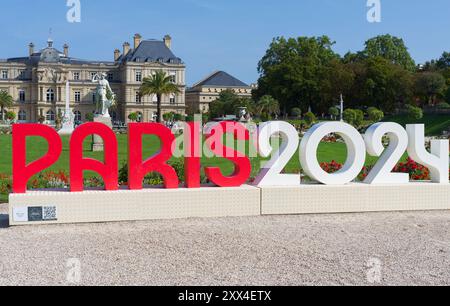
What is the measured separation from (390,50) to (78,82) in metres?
46.3

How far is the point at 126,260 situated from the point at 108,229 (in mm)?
2163

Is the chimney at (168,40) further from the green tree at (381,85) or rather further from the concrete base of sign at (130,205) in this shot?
the concrete base of sign at (130,205)

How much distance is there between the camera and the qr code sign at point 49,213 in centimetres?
961

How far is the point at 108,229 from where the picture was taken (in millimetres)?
9258

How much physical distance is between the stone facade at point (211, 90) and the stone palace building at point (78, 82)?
53.2 ft

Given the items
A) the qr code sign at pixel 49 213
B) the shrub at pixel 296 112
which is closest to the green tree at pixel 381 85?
the shrub at pixel 296 112

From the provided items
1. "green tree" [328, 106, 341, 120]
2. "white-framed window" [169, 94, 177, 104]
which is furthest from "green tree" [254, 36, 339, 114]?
"white-framed window" [169, 94, 177, 104]

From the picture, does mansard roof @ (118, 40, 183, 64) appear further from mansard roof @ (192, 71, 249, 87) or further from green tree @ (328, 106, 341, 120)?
green tree @ (328, 106, 341, 120)

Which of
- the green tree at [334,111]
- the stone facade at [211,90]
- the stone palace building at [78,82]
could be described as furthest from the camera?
the stone facade at [211,90]

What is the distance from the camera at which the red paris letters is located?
9688mm

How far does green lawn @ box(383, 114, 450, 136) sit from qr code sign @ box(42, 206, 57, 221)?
3989cm

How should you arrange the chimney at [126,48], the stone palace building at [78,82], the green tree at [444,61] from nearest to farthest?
the green tree at [444,61] < the stone palace building at [78,82] < the chimney at [126,48]

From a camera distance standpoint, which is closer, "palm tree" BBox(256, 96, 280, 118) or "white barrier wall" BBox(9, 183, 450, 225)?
"white barrier wall" BBox(9, 183, 450, 225)
